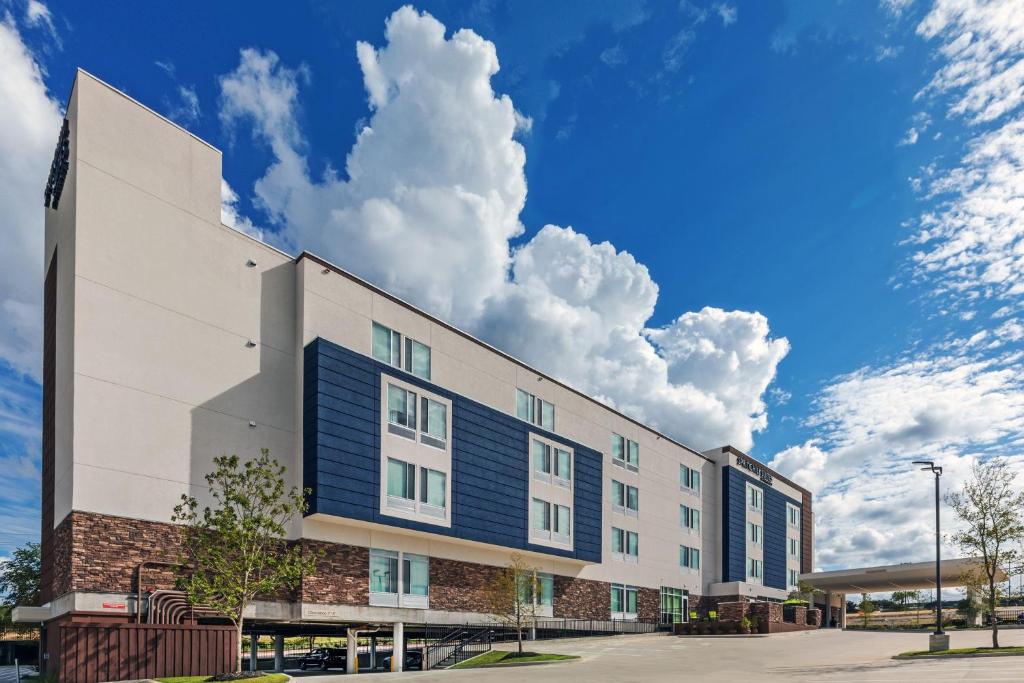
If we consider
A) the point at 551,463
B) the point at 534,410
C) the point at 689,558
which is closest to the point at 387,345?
the point at 534,410

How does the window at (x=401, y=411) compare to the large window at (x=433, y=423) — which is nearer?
the window at (x=401, y=411)

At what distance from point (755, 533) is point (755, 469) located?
545cm

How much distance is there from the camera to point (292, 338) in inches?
1323

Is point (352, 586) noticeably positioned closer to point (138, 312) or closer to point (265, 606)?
point (265, 606)

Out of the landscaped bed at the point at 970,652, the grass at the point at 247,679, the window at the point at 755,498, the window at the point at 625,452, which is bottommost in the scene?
the landscaped bed at the point at 970,652

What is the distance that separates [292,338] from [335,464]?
18.4ft

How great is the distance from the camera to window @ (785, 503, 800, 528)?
76875 millimetres

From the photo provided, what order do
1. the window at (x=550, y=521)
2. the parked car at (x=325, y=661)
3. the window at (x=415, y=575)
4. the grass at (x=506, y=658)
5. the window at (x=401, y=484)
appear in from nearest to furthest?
the grass at (x=506, y=658) → the window at (x=401, y=484) → the window at (x=415, y=575) → the parked car at (x=325, y=661) → the window at (x=550, y=521)

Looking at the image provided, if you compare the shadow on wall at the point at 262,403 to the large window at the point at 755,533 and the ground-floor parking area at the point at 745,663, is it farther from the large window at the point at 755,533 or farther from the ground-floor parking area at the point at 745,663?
the large window at the point at 755,533

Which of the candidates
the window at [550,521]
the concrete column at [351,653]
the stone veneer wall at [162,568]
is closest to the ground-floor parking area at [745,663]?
the stone veneer wall at [162,568]

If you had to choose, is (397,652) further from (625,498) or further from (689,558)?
(689,558)

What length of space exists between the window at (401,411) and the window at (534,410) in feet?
30.9

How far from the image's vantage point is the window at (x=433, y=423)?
3722 cm

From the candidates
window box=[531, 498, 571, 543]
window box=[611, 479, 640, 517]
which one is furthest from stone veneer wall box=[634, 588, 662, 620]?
window box=[531, 498, 571, 543]
